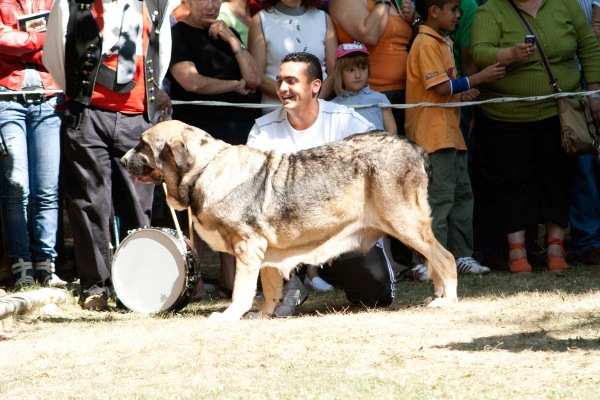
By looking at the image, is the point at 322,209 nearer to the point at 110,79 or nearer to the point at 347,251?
the point at 347,251

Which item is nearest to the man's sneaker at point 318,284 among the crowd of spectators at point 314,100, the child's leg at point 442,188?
the crowd of spectators at point 314,100

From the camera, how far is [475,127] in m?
8.85

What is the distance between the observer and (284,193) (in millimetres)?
6473

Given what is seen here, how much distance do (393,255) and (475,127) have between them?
1424 millimetres

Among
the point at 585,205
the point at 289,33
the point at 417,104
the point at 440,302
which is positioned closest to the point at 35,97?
the point at 289,33

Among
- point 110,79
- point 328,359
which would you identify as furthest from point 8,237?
point 328,359

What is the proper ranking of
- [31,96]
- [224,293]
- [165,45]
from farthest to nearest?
[224,293]
[31,96]
[165,45]

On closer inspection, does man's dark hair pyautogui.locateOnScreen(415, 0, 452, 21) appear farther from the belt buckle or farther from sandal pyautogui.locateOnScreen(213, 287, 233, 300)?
the belt buckle

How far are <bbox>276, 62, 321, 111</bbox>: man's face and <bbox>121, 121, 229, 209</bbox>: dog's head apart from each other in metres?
0.62

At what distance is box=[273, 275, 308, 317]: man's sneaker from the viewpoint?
6.86 m

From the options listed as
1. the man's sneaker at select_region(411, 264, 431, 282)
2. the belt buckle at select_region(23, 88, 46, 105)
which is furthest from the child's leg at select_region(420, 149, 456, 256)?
the belt buckle at select_region(23, 88, 46, 105)

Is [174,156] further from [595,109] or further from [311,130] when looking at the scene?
[595,109]

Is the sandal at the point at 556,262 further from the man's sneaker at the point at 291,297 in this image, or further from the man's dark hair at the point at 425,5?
the man's sneaker at the point at 291,297

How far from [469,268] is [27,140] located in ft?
13.1
